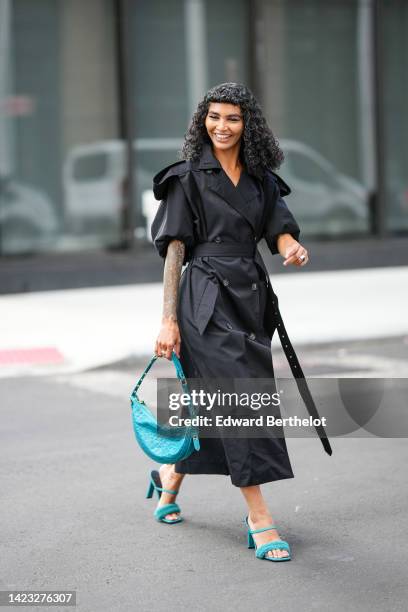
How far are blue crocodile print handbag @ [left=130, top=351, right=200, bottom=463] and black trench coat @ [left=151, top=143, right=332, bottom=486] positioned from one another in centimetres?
13

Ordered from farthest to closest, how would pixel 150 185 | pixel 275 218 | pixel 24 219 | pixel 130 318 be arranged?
pixel 150 185 < pixel 24 219 < pixel 130 318 < pixel 275 218

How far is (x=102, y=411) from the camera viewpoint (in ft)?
26.2

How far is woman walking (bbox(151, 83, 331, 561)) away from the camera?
16.4ft

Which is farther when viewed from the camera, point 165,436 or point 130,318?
point 130,318

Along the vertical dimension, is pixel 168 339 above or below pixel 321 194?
above

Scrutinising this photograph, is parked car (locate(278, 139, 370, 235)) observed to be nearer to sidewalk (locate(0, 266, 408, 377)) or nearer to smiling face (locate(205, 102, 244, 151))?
sidewalk (locate(0, 266, 408, 377))

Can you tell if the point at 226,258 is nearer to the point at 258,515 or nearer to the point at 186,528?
the point at 258,515

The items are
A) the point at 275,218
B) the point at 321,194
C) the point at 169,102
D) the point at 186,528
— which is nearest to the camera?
the point at 275,218

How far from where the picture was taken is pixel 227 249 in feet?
16.7

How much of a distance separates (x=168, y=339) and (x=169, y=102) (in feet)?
35.3

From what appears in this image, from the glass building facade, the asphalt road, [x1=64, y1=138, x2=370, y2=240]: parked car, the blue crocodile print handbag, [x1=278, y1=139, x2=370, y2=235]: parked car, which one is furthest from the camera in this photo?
[x1=278, y1=139, x2=370, y2=235]: parked car

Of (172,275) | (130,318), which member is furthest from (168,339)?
(130,318)

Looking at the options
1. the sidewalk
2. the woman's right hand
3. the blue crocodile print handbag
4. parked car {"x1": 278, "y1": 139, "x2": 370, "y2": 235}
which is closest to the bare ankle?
the blue crocodile print handbag

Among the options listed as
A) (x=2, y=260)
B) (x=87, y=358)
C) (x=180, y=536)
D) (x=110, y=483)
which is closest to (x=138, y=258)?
(x=2, y=260)
